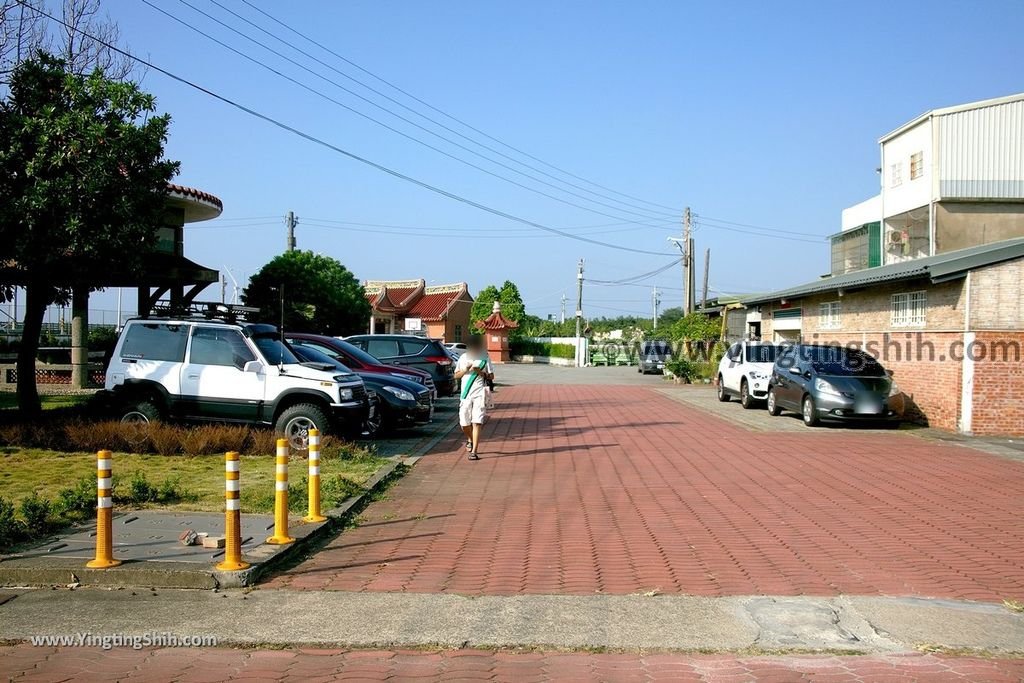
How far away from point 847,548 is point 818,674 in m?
3.11

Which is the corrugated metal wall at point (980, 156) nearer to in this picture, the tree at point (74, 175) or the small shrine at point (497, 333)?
the tree at point (74, 175)

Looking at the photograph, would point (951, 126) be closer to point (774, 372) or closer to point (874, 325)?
point (874, 325)

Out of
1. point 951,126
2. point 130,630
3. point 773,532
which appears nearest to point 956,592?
point 773,532

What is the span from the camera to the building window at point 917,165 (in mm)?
31244

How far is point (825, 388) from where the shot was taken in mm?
18734

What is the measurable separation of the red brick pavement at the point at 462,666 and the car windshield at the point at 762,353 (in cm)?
1953

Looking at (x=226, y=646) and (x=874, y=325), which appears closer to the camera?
(x=226, y=646)

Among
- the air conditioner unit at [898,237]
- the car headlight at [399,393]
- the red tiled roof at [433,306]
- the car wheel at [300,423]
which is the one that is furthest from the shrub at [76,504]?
the red tiled roof at [433,306]

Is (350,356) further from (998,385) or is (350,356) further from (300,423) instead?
(998,385)

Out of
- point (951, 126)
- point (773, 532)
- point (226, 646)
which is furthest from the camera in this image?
point (951, 126)

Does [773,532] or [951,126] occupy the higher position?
[951,126]

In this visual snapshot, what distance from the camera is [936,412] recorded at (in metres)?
18.6

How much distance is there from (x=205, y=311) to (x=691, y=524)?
8460mm

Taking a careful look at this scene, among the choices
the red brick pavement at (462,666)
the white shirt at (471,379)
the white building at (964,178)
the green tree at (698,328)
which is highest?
the white building at (964,178)
